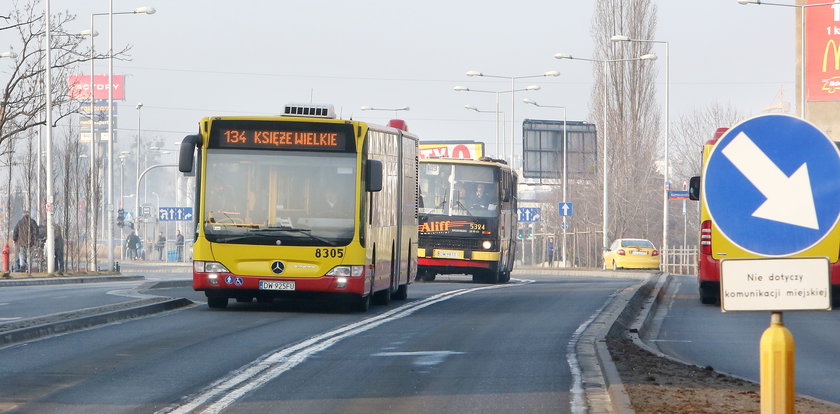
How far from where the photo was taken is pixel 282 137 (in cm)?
2152

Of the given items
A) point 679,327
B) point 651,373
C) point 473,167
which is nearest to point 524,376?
point 651,373

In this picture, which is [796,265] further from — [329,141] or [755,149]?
[329,141]

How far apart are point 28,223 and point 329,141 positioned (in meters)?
23.2

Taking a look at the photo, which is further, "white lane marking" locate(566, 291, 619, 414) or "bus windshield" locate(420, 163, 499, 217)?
"bus windshield" locate(420, 163, 499, 217)

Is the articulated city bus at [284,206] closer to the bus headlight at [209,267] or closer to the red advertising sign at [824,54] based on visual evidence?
the bus headlight at [209,267]

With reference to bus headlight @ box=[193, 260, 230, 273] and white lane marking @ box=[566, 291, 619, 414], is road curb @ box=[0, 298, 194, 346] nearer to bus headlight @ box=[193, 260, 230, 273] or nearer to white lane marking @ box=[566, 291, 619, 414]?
bus headlight @ box=[193, 260, 230, 273]

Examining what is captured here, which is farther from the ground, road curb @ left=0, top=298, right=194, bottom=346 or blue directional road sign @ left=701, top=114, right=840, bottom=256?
blue directional road sign @ left=701, top=114, right=840, bottom=256

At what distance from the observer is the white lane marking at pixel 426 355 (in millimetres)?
13839

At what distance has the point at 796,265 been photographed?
6.65 metres

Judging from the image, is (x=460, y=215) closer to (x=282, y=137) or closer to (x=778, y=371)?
(x=282, y=137)

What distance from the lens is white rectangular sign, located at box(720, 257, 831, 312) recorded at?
21.7 feet

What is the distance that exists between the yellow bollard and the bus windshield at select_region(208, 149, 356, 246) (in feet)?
47.7

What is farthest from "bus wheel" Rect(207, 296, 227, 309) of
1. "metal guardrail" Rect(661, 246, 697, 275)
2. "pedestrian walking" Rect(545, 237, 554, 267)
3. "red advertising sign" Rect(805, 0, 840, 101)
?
"pedestrian walking" Rect(545, 237, 554, 267)

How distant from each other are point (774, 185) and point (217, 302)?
16461mm
